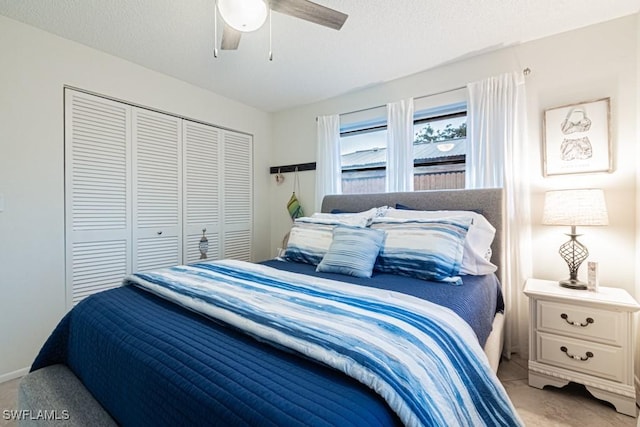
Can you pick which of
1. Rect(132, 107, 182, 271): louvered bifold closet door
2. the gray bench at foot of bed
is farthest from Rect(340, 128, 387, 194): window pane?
the gray bench at foot of bed

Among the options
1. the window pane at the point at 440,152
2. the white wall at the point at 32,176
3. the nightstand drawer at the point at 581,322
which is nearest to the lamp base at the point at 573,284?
the nightstand drawer at the point at 581,322

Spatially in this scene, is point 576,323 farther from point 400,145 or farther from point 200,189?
point 200,189

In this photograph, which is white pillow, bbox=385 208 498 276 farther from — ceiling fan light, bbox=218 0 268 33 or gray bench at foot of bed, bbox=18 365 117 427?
gray bench at foot of bed, bbox=18 365 117 427

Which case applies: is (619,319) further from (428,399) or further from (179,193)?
(179,193)

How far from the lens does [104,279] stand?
101 inches

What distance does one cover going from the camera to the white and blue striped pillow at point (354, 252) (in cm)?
192

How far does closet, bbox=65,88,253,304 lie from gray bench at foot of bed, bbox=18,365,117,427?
4.04 feet

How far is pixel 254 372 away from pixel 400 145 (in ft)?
8.41

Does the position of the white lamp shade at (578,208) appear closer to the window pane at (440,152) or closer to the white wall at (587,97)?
the white wall at (587,97)

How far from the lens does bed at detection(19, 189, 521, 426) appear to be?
73 centimetres

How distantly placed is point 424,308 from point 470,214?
1.21m

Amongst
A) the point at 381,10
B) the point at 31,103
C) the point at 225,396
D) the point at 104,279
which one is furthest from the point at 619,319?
the point at 31,103

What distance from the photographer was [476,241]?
82.4 inches

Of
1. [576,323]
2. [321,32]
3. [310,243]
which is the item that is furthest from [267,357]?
[321,32]
